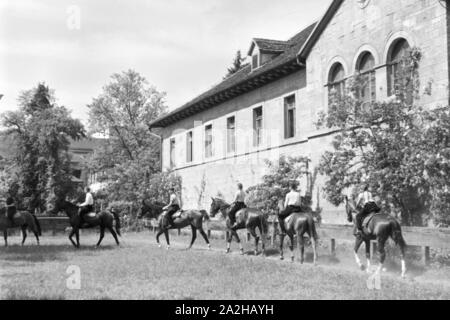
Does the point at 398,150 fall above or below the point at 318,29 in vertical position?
below

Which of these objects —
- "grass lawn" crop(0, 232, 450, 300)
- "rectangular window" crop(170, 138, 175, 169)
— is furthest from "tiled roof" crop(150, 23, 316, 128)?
"grass lawn" crop(0, 232, 450, 300)

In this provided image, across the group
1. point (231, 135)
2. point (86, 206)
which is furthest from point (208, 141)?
point (86, 206)

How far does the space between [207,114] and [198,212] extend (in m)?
12.6

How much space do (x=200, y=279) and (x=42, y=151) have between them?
36317 mm

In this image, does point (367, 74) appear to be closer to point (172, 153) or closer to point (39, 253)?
point (39, 253)

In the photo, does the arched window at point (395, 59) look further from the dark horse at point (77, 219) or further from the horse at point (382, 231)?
the dark horse at point (77, 219)

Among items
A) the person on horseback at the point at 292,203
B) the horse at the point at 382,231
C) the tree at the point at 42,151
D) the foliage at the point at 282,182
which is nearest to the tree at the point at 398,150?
the person on horseback at the point at 292,203

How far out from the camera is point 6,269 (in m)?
13.6

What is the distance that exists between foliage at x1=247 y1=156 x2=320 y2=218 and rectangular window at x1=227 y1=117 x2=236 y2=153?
24.4 ft

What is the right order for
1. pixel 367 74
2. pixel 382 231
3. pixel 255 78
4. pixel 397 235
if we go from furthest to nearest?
pixel 255 78, pixel 367 74, pixel 382 231, pixel 397 235

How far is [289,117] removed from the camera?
23.7 metres

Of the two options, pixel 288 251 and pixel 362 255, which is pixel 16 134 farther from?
pixel 362 255

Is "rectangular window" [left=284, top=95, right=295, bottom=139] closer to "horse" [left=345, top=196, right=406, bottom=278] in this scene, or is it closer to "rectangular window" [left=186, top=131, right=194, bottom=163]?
"horse" [left=345, top=196, right=406, bottom=278]
